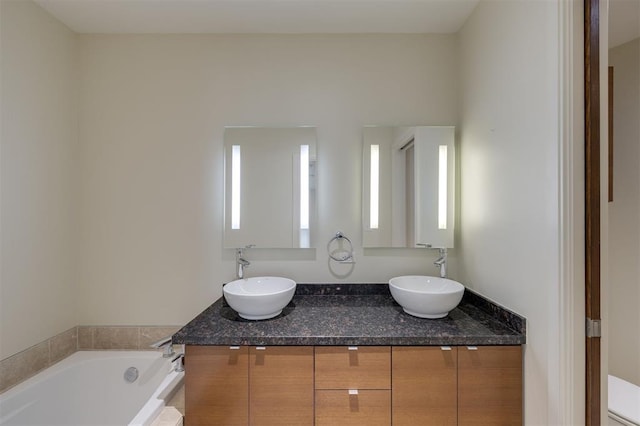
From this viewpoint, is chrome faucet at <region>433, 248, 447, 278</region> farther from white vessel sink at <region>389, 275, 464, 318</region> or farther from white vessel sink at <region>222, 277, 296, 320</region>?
white vessel sink at <region>222, 277, 296, 320</region>

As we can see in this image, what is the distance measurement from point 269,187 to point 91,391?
171 centimetres

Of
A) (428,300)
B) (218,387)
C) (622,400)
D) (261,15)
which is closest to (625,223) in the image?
(622,400)

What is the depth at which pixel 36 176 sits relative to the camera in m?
1.66

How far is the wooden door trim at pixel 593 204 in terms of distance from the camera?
1068 millimetres

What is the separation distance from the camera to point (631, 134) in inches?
38.7

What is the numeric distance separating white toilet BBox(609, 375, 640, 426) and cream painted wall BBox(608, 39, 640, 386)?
0.12 feet

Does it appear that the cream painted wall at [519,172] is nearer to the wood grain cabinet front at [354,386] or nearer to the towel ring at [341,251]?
the wood grain cabinet front at [354,386]

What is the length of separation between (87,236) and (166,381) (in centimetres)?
115

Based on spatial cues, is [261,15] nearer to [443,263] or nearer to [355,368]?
[443,263]

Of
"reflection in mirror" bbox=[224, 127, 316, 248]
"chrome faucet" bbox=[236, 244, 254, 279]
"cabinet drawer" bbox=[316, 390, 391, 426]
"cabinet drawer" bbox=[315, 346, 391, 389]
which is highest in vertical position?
"reflection in mirror" bbox=[224, 127, 316, 248]

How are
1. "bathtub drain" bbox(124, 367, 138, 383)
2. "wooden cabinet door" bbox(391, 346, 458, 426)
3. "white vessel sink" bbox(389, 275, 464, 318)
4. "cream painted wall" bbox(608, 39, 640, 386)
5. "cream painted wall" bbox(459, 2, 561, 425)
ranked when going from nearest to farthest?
"cream painted wall" bbox(608, 39, 640, 386)
"cream painted wall" bbox(459, 2, 561, 425)
"wooden cabinet door" bbox(391, 346, 458, 426)
"white vessel sink" bbox(389, 275, 464, 318)
"bathtub drain" bbox(124, 367, 138, 383)

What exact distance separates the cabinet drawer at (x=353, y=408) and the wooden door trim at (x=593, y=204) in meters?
0.78

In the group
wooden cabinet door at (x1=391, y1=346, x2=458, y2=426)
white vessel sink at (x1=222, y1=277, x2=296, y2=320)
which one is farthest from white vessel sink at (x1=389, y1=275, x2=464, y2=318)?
white vessel sink at (x1=222, y1=277, x2=296, y2=320)

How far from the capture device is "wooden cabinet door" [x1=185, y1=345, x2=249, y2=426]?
1.32m
